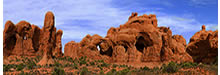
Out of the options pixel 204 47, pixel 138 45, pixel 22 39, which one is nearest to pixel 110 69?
pixel 204 47

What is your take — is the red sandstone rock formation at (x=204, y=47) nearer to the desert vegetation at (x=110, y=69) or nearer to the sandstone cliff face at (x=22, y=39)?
the desert vegetation at (x=110, y=69)

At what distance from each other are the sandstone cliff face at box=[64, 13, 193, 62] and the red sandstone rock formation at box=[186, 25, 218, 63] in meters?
1.50

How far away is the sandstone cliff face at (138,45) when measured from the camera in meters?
36.9

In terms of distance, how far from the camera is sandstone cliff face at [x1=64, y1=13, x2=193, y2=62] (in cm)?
3691

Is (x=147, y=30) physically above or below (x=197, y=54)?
above

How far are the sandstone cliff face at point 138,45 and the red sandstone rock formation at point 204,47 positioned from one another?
4.93ft

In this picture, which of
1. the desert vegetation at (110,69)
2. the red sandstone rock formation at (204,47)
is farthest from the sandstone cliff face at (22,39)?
the red sandstone rock formation at (204,47)

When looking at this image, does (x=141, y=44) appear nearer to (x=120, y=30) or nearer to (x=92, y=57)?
(x=120, y=30)

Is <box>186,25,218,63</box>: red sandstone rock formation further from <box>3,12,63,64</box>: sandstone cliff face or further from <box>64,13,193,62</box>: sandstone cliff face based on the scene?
<box>3,12,63,64</box>: sandstone cliff face

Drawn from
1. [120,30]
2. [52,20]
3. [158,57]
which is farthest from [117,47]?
[52,20]

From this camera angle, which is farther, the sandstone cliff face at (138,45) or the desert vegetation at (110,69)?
the sandstone cliff face at (138,45)

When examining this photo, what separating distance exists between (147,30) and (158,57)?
14.9 ft

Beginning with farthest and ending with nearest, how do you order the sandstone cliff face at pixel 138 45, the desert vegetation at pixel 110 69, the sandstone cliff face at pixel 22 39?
the sandstone cliff face at pixel 22 39 < the sandstone cliff face at pixel 138 45 < the desert vegetation at pixel 110 69

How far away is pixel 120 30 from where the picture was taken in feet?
136
